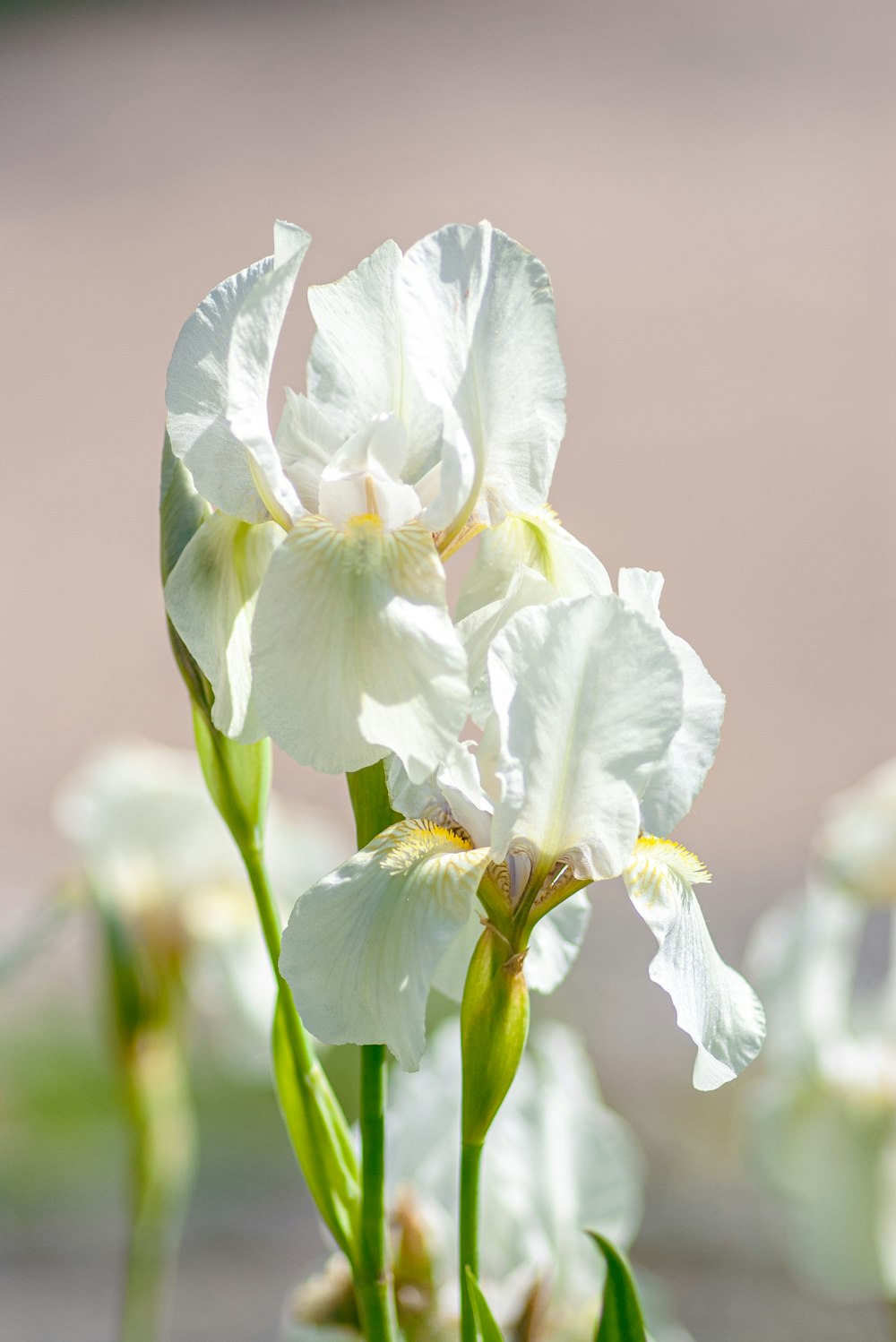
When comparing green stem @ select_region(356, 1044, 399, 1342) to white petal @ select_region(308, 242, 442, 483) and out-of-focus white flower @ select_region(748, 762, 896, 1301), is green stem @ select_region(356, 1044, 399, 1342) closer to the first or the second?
white petal @ select_region(308, 242, 442, 483)

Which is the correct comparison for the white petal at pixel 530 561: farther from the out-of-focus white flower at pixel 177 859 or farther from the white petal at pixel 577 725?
the out-of-focus white flower at pixel 177 859

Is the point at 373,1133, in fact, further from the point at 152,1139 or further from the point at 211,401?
the point at 152,1139

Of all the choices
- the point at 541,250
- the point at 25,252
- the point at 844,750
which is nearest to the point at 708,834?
the point at 844,750

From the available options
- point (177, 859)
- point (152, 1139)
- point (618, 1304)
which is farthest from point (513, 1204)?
point (177, 859)

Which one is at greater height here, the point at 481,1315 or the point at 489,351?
the point at 489,351

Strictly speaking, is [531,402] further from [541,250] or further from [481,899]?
[541,250]

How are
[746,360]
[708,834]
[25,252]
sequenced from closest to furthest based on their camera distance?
[708,834]
[746,360]
[25,252]
